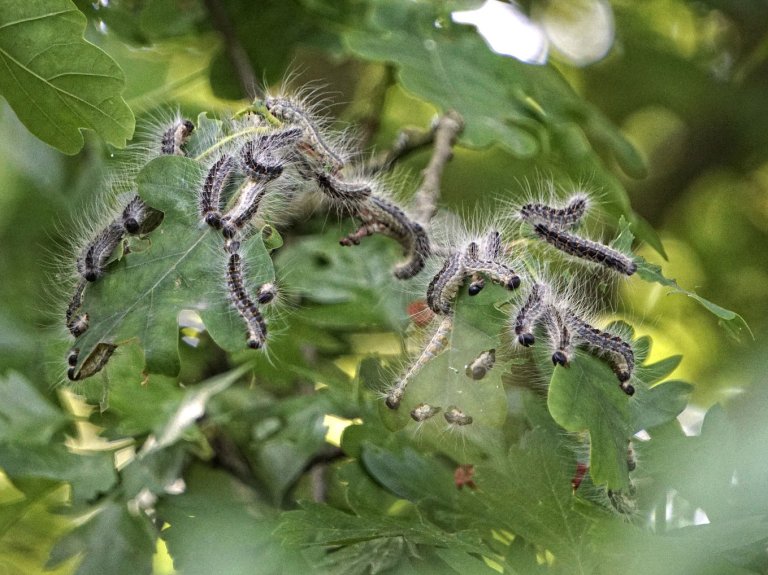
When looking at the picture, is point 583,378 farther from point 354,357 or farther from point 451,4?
point 354,357

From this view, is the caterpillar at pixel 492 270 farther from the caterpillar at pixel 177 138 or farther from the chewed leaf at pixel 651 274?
the caterpillar at pixel 177 138

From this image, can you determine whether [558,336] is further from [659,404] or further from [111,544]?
[111,544]

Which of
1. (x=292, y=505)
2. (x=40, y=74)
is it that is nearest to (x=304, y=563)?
(x=292, y=505)

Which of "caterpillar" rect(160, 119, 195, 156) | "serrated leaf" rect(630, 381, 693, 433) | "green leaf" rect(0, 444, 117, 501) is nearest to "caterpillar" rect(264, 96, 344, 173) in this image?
"caterpillar" rect(160, 119, 195, 156)

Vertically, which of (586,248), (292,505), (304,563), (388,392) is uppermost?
(586,248)

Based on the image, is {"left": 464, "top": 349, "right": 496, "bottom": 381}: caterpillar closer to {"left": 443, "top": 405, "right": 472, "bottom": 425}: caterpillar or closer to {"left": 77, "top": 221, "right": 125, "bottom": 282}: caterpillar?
{"left": 443, "top": 405, "right": 472, "bottom": 425}: caterpillar

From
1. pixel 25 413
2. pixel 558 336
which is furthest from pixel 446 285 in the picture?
pixel 25 413
